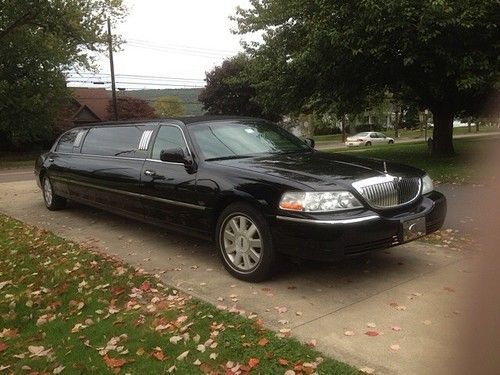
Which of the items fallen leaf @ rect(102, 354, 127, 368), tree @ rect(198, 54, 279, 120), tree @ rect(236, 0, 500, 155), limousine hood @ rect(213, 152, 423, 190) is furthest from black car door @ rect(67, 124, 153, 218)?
tree @ rect(198, 54, 279, 120)

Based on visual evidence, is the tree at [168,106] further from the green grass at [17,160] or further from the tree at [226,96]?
the green grass at [17,160]

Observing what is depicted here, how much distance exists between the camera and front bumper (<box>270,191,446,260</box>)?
4.00 meters

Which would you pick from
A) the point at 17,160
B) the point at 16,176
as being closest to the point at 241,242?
the point at 16,176

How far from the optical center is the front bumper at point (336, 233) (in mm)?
4000

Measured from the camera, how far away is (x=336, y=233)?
3982 mm

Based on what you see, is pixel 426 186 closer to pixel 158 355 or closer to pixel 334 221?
pixel 334 221

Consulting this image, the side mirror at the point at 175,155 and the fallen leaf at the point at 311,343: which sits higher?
the side mirror at the point at 175,155

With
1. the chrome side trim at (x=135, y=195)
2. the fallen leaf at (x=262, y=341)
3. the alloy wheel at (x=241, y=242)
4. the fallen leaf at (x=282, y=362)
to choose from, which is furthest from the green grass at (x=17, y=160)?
the fallen leaf at (x=282, y=362)

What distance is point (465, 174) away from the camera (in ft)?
36.2

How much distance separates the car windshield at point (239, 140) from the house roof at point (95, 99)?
47.7 metres

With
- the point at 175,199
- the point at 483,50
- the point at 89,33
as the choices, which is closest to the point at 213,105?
the point at 89,33

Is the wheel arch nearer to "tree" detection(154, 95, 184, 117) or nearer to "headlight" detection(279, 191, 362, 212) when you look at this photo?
"headlight" detection(279, 191, 362, 212)

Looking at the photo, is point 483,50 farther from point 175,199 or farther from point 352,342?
Result: point 352,342

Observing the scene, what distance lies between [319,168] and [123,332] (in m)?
2.28
